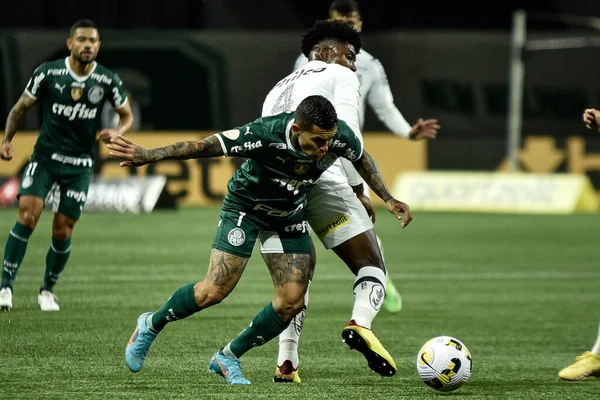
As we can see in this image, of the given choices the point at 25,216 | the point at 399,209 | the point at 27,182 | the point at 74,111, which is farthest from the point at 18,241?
the point at 399,209

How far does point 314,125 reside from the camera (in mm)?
6125

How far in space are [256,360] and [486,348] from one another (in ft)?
5.57

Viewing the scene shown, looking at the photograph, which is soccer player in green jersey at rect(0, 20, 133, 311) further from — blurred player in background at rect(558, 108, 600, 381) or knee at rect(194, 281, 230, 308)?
blurred player in background at rect(558, 108, 600, 381)

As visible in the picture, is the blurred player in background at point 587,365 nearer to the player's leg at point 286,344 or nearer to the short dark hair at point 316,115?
the player's leg at point 286,344

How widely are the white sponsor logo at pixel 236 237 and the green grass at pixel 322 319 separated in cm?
78

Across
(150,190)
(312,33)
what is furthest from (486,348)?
(150,190)

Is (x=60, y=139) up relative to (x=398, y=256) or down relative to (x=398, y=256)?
up

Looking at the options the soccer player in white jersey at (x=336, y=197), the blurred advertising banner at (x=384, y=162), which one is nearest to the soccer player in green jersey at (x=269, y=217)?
the soccer player in white jersey at (x=336, y=197)

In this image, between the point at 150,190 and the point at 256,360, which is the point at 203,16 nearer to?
the point at 150,190

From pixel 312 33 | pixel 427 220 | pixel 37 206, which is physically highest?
pixel 312 33

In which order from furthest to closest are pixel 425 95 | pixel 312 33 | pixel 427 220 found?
pixel 425 95
pixel 427 220
pixel 312 33

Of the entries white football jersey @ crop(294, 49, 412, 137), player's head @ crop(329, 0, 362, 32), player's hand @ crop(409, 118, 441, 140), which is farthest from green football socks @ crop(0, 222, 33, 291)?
player's hand @ crop(409, 118, 441, 140)

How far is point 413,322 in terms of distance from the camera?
9.55 m

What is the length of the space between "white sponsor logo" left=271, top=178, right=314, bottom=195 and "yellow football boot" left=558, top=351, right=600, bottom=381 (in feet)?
6.20
